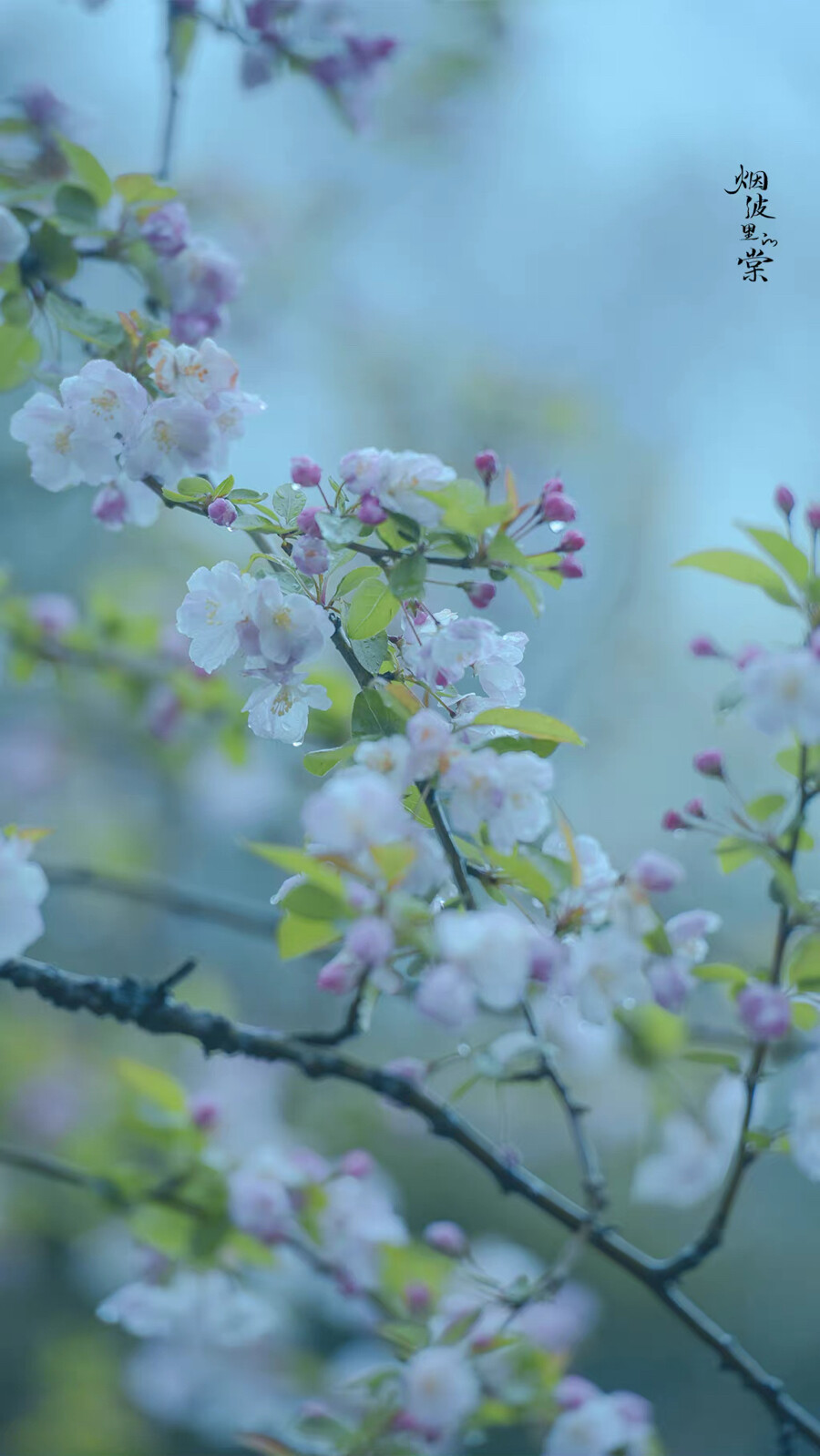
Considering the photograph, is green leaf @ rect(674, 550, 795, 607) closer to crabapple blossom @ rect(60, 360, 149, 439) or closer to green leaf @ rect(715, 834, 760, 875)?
green leaf @ rect(715, 834, 760, 875)

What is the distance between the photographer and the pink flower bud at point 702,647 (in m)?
0.59

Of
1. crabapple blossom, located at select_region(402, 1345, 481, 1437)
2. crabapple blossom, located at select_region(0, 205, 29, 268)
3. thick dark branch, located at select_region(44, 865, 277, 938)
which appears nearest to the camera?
crabapple blossom, located at select_region(402, 1345, 481, 1437)

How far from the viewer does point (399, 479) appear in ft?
1.76

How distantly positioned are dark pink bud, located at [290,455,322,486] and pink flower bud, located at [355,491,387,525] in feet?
0.15

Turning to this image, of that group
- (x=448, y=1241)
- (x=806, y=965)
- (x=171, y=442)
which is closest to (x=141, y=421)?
(x=171, y=442)

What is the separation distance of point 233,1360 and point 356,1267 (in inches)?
54.7

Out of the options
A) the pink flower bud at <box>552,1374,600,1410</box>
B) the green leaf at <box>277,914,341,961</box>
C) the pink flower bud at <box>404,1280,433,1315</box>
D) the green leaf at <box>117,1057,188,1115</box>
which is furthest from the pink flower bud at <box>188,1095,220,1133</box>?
the green leaf at <box>277,914,341,961</box>

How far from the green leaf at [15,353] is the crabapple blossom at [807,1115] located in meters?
0.65

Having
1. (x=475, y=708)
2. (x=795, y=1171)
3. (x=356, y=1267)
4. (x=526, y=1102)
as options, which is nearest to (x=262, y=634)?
(x=475, y=708)

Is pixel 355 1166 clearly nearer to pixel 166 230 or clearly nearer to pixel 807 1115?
pixel 807 1115

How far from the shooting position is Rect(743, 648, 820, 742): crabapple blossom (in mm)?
463

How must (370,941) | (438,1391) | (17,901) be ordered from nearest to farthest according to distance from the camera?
(370,941) < (17,901) < (438,1391)

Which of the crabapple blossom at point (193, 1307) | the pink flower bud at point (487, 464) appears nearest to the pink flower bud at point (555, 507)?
the pink flower bud at point (487, 464)

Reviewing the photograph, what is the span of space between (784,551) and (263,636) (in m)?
0.26
